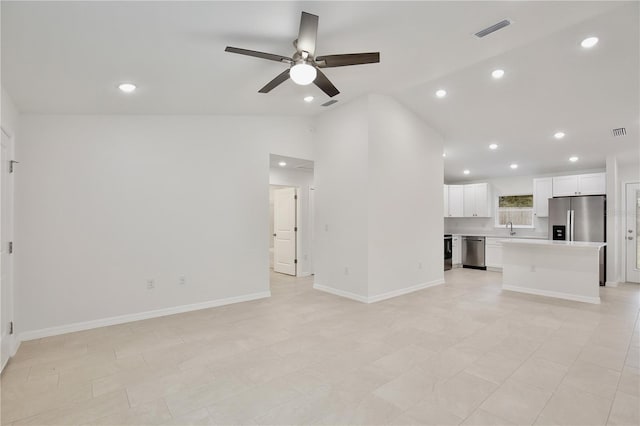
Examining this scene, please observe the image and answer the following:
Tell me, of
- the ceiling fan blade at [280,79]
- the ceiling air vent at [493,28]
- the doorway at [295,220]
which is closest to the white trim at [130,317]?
the doorway at [295,220]

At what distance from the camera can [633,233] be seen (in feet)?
21.6

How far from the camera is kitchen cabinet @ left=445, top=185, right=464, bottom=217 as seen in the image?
28.6 ft

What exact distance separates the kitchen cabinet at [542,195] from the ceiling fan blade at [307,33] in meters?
6.95

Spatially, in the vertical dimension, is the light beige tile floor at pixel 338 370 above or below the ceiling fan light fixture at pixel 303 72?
below

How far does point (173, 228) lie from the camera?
4355 mm

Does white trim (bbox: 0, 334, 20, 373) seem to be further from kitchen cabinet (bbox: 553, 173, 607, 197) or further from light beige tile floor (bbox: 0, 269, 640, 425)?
kitchen cabinet (bbox: 553, 173, 607, 197)

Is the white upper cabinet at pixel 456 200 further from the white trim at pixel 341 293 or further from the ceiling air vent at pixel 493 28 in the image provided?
the ceiling air vent at pixel 493 28

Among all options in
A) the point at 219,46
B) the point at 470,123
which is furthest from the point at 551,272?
the point at 219,46

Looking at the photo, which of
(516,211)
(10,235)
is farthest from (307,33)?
(516,211)

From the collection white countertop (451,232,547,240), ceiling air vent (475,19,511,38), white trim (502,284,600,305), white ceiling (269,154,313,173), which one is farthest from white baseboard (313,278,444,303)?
ceiling air vent (475,19,511,38)

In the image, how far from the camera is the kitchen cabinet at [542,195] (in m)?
7.31

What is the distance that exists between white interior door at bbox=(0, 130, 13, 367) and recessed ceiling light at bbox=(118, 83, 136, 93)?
1.03 m

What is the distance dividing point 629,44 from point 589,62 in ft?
1.28

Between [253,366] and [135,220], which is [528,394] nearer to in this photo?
[253,366]
